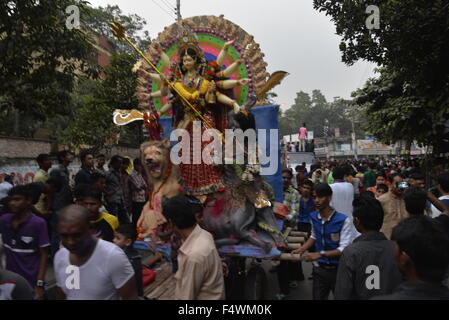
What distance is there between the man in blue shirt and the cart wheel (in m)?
0.79

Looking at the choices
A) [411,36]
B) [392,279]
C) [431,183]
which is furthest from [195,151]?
[431,183]

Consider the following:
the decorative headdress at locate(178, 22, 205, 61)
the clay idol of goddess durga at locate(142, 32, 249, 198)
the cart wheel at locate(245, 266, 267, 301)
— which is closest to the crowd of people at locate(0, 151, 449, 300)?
the clay idol of goddess durga at locate(142, 32, 249, 198)

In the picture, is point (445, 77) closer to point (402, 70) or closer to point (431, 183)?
point (402, 70)

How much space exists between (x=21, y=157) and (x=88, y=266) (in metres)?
9.58

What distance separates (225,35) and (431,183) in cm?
1071

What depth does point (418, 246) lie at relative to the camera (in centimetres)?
165

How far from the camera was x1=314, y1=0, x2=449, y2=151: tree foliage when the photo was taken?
7.81 metres

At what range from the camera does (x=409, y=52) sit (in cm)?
836

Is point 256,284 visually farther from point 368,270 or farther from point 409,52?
point 409,52

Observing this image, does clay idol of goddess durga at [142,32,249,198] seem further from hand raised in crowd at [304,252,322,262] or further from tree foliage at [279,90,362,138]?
tree foliage at [279,90,362,138]

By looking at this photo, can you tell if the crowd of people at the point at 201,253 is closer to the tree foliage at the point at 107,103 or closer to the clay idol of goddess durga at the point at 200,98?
the clay idol of goddess durga at the point at 200,98

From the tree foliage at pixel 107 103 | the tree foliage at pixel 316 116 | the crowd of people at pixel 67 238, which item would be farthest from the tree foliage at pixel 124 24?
the tree foliage at pixel 316 116

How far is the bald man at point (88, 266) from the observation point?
2146mm

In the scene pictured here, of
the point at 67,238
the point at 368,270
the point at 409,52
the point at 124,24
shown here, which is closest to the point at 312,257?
the point at 368,270
